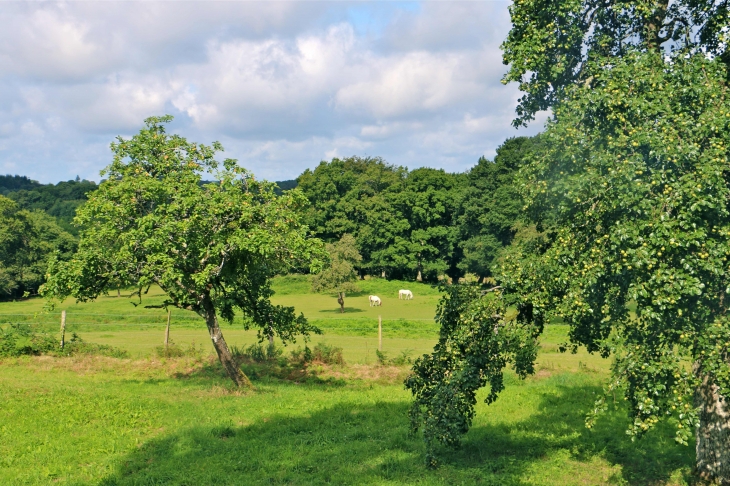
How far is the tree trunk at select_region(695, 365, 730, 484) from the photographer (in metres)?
11.6

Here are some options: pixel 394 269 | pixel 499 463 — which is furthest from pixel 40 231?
pixel 499 463

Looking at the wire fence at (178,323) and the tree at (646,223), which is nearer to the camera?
the tree at (646,223)

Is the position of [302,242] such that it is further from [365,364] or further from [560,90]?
[560,90]

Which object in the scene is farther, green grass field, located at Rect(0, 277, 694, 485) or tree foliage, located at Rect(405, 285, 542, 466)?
green grass field, located at Rect(0, 277, 694, 485)

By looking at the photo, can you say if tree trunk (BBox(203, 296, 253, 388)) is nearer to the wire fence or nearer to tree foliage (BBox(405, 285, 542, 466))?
tree foliage (BBox(405, 285, 542, 466))

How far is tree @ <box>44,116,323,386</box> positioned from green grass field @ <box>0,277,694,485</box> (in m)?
3.35

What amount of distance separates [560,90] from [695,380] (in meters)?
5.97

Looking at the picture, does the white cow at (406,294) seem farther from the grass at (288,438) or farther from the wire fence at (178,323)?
the grass at (288,438)

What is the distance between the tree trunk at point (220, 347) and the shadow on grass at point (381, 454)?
440 cm

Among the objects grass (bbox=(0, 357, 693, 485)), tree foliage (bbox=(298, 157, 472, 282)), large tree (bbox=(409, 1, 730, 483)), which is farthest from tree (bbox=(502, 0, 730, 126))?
tree foliage (bbox=(298, 157, 472, 282))

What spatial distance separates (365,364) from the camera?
1003 inches

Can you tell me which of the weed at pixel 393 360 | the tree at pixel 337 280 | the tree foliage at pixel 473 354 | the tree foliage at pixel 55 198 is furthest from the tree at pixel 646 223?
the tree foliage at pixel 55 198

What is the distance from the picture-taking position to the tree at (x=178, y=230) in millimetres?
18547

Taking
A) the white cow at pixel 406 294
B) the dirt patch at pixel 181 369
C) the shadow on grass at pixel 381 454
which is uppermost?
the white cow at pixel 406 294
